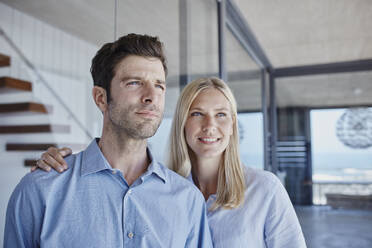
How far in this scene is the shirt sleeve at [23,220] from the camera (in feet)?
3.10

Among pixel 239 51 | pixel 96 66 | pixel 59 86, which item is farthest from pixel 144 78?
pixel 239 51

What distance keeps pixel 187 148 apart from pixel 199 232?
1.57 feet

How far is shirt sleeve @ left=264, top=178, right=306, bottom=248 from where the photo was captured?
4.38 feet

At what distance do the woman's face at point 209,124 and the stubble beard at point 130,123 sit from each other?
39 centimetres

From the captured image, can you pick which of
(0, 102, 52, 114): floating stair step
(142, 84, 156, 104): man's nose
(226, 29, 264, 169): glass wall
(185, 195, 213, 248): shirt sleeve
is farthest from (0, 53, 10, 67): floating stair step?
(226, 29, 264, 169): glass wall

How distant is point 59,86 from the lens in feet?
4.34

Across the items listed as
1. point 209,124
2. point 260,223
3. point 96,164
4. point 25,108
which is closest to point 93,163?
point 96,164

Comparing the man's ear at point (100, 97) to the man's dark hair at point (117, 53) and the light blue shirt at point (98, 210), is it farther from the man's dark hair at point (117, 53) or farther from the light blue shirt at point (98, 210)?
the light blue shirt at point (98, 210)

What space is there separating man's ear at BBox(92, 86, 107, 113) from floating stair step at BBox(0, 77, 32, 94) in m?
0.28

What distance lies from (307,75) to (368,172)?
1.63m

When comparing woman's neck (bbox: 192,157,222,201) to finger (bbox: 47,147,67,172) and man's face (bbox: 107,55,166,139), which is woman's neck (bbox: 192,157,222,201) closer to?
man's face (bbox: 107,55,166,139)

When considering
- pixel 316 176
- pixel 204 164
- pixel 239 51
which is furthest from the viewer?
pixel 316 176

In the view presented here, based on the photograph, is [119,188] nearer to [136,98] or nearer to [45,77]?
[136,98]

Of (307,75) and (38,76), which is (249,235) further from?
(307,75)
